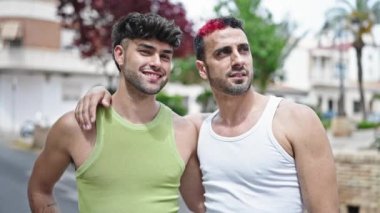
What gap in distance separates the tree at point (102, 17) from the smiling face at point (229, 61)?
11065mm

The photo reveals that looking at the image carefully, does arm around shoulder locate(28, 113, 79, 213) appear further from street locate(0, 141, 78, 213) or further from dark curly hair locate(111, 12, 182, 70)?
street locate(0, 141, 78, 213)

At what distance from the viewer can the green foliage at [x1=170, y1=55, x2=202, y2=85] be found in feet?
95.1

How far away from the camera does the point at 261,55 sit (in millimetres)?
26984

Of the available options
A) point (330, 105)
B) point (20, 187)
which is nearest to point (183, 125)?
point (20, 187)

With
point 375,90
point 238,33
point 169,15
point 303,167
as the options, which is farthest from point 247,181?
point 375,90

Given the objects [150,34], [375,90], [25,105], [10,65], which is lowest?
[375,90]

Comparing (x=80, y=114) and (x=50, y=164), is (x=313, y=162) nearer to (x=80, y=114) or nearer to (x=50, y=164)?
(x=80, y=114)

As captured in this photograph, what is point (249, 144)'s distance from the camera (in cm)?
234

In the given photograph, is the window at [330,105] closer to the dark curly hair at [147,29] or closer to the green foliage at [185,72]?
the green foliage at [185,72]

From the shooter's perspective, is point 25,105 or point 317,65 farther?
point 317,65

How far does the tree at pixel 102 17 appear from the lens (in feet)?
45.8

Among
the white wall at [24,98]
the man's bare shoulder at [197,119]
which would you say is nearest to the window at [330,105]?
the white wall at [24,98]

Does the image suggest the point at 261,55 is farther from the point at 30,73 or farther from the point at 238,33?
the point at 238,33

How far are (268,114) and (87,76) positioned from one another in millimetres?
31603
